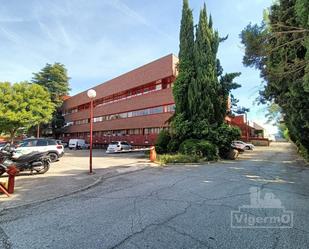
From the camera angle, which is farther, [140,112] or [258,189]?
[140,112]

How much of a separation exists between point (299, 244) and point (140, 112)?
3158 cm

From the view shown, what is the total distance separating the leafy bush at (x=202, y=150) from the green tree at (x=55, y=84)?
4141 cm

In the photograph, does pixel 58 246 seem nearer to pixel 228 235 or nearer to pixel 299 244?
pixel 228 235

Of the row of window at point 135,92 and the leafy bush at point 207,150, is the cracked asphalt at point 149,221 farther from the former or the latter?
the row of window at point 135,92

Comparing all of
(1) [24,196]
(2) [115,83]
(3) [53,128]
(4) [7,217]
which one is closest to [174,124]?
(1) [24,196]

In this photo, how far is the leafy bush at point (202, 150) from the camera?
61.3 feet

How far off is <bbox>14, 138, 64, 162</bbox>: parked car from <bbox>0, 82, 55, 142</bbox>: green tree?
16.8 metres

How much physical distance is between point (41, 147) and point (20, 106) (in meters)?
18.9

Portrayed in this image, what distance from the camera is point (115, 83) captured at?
4109 cm

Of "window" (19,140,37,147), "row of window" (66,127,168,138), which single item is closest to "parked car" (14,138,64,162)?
"window" (19,140,37,147)

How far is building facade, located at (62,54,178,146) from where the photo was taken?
Result: 30.6 m

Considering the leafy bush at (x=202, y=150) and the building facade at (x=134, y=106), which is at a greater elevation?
the building facade at (x=134, y=106)

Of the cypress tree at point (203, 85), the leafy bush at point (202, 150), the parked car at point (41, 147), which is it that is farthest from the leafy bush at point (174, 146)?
the parked car at point (41, 147)

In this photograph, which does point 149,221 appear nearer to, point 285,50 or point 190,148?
point 285,50
